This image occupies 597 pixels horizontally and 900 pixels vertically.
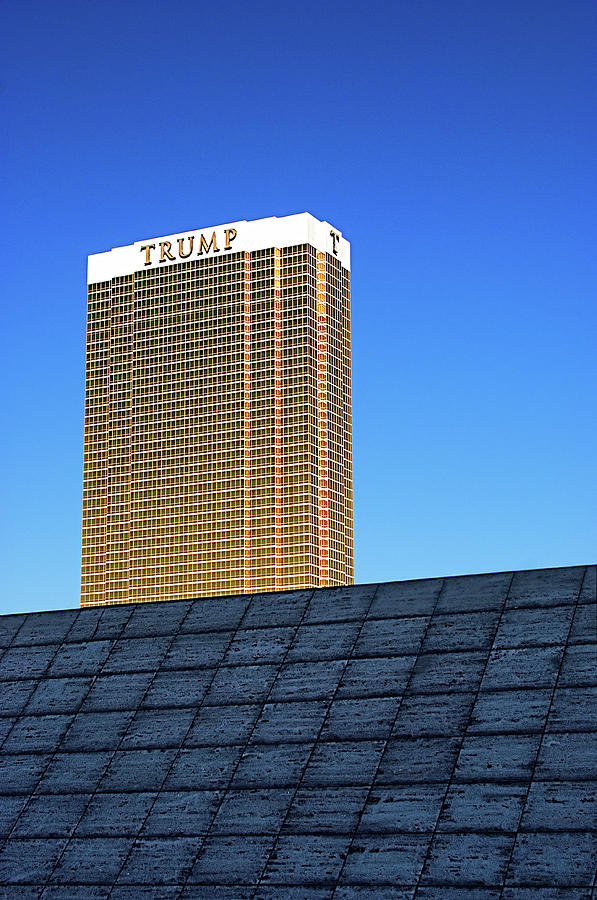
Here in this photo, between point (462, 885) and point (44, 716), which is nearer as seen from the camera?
point (462, 885)

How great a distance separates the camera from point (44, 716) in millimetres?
15344

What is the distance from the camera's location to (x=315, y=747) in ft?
43.9

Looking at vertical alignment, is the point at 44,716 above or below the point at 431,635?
below

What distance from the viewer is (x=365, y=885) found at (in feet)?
37.0

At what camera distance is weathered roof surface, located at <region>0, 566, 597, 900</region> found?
11.5 meters

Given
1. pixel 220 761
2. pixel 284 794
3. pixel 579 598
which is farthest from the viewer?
pixel 579 598

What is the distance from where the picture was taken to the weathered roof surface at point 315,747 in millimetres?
11547

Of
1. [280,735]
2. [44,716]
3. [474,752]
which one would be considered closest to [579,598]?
[474,752]

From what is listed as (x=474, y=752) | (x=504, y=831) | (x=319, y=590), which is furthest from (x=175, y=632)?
(x=504, y=831)

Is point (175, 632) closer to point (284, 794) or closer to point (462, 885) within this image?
point (284, 794)

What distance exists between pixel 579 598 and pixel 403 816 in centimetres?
429

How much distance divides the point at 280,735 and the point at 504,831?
3228mm

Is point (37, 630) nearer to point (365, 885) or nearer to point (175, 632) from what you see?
point (175, 632)

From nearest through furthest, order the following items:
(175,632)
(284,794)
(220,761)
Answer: (284,794)
(220,761)
(175,632)
